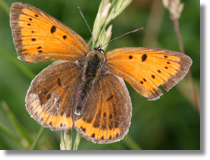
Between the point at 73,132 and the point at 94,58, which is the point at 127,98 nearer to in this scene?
the point at 94,58

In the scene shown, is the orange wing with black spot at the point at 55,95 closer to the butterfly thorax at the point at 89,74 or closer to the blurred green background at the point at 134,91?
the butterfly thorax at the point at 89,74

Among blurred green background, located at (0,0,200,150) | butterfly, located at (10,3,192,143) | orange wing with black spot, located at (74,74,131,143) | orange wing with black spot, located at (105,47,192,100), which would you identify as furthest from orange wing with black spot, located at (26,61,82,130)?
blurred green background, located at (0,0,200,150)

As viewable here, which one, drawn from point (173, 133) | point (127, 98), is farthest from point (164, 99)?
point (127, 98)

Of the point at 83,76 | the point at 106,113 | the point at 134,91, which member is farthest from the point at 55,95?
the point at 134,91

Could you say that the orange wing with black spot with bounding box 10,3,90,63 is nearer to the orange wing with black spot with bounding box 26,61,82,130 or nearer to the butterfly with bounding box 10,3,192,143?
the butterfly with bounding box 10,3,192,143

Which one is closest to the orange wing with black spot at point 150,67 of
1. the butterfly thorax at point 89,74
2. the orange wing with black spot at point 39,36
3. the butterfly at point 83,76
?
the butterfly at point 83,76

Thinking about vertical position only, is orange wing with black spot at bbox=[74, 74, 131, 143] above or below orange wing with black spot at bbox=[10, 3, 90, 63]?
below
